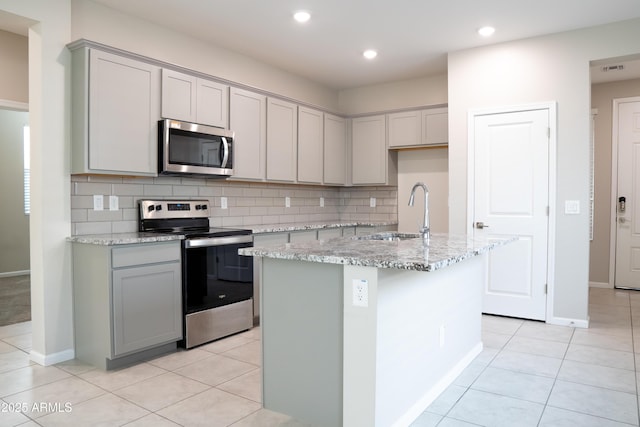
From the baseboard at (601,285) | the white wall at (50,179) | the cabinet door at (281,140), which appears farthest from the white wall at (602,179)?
the white wall at (50,179)

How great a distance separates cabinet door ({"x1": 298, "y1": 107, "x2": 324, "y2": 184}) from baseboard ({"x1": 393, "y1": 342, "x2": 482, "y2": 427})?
8.94 ft

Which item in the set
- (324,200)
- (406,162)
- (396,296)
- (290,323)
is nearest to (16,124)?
(324,200)

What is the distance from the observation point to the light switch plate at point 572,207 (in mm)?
4008

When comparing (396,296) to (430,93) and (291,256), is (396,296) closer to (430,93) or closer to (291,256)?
(291,256)

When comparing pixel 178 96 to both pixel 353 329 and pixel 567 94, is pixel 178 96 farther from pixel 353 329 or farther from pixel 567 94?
pixel 567 94

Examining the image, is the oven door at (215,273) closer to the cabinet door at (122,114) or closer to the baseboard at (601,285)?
the cabinet door at (122,114)

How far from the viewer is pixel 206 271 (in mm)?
3541

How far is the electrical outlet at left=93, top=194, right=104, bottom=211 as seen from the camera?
342 centimetres

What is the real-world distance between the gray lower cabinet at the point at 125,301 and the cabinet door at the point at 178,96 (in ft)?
3.67

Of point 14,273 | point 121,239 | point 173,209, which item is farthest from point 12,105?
point 14,273

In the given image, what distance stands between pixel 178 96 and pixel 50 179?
1166 millimetres

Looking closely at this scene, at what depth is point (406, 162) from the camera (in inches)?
226

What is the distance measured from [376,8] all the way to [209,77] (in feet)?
5.03

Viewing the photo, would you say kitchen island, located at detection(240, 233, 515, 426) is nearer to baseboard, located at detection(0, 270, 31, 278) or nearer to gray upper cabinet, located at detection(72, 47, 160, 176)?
gray upper cabinet, located at detection(72, 47, 160, 176)
